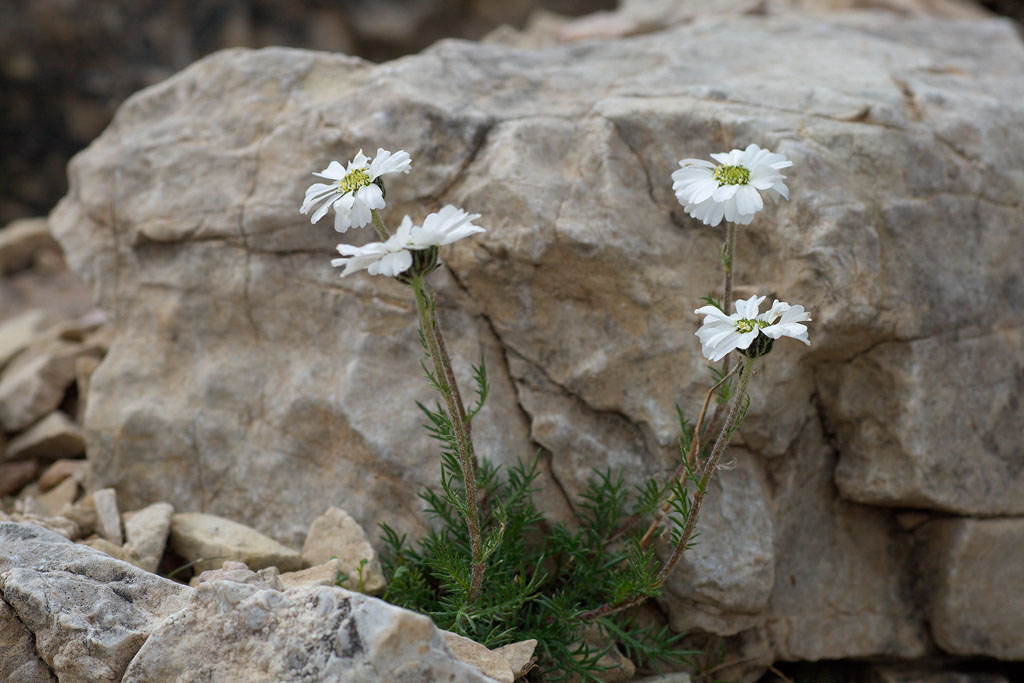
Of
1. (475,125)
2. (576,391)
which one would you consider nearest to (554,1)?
(475,125)

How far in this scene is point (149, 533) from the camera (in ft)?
10.2

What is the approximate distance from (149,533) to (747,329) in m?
2.17

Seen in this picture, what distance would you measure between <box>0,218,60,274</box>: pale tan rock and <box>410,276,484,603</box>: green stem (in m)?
5.00

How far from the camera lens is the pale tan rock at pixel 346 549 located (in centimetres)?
294

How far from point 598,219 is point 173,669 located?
193cm

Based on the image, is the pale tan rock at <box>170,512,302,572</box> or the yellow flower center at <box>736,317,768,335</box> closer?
the yellow flower center at <box>736,317,768,335</box>

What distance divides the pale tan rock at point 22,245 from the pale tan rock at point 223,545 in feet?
13.1

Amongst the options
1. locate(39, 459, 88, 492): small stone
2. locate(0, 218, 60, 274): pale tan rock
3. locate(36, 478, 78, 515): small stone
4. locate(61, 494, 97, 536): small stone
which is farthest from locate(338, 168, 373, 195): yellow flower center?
locate(0, 218, 60, 274): pale tan rock

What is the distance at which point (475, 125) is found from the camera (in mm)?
3357

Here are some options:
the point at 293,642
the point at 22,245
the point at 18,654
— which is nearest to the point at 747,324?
the point at 293,642

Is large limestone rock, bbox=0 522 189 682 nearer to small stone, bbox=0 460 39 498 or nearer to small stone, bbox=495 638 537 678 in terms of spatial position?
small stone, bbox=495 638 537 678

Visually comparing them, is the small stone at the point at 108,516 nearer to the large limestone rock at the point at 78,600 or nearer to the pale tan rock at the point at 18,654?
the large limestone rock at the point at 78,600

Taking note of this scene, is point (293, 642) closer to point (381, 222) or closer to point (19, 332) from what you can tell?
point (381, 222)

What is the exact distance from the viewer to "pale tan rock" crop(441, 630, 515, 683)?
2.38m
